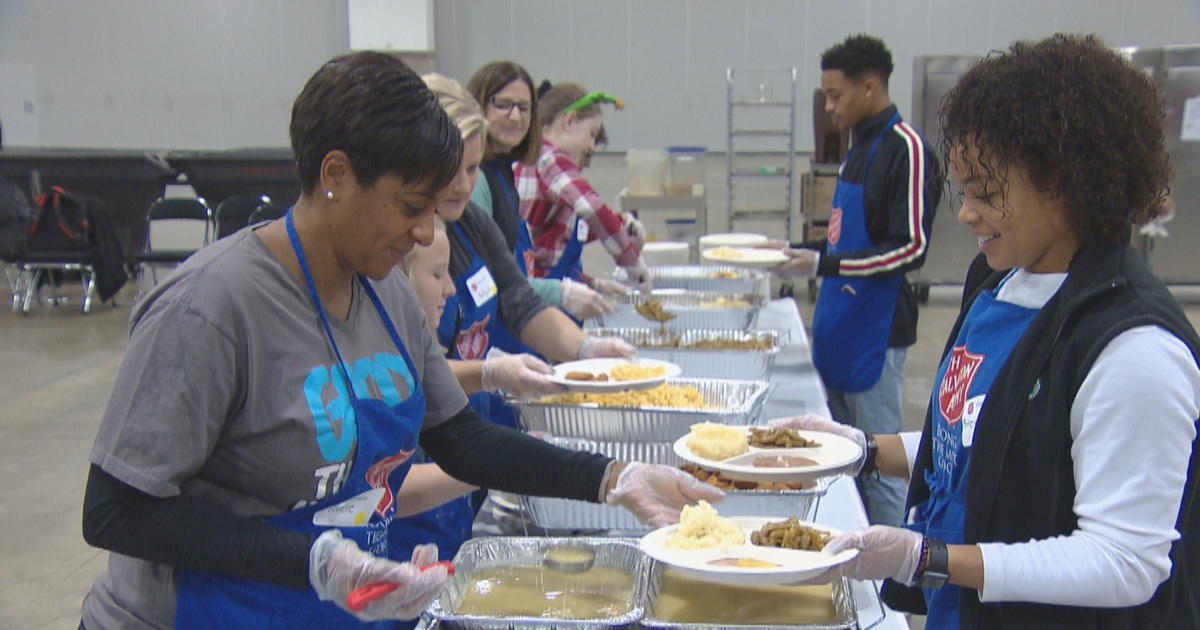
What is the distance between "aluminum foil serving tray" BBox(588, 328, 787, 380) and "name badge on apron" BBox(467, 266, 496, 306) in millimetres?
624

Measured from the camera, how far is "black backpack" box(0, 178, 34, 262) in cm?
662

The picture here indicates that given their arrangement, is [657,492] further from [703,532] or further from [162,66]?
[162,66]

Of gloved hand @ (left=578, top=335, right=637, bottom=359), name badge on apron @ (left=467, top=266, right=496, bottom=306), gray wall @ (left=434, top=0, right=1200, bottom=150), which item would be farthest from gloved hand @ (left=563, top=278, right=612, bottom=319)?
gray wall @ (left=434, top=0, right=1200, bottom=150)

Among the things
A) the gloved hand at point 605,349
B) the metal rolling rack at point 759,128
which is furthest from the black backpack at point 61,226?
the gloved hand at point 605,349

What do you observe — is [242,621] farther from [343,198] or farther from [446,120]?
[446,120]

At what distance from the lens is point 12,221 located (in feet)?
21.9

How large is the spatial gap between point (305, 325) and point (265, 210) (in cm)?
561

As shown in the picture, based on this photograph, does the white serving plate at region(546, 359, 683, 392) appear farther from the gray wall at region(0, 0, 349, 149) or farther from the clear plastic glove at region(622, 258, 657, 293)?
the gray wall at region(0, 0, 349, 149)

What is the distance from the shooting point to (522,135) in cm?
258

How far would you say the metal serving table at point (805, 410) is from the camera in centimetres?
139

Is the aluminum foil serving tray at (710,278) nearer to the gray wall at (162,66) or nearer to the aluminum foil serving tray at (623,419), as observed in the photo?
the aluminum foil serving tray at (623,419)

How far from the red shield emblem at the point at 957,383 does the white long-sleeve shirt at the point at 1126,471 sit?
0.19m

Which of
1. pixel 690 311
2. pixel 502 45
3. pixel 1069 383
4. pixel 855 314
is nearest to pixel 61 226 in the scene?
pixel 502 45

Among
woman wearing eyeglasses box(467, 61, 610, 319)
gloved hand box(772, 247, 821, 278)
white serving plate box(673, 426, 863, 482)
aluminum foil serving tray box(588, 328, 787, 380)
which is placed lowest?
aluminum foil serving tray box(588, 328, 787, 380)
